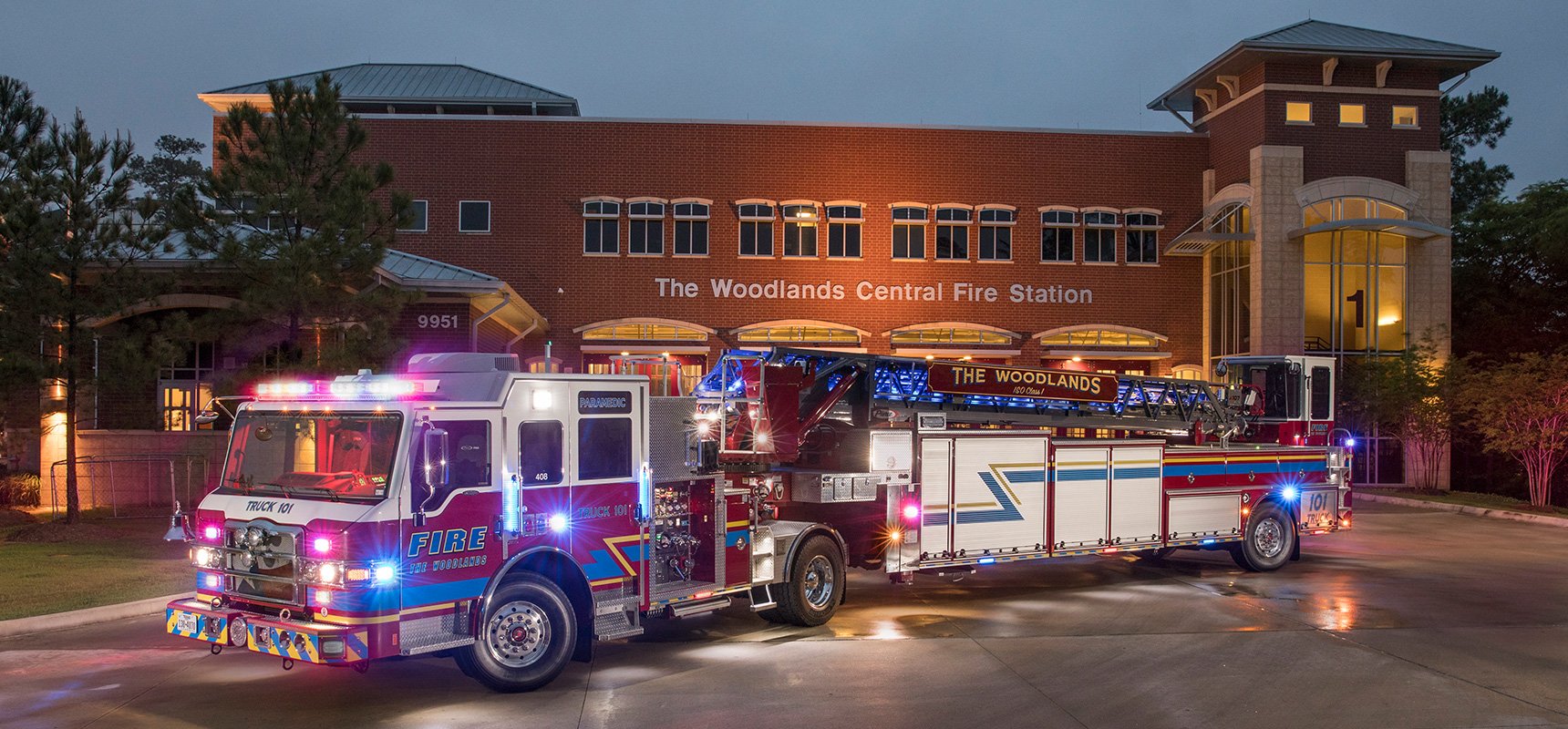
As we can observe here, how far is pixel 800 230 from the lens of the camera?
106 feet

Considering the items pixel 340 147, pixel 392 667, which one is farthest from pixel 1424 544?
pixel 340 147

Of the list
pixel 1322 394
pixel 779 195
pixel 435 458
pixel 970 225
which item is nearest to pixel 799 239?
pixel 779 195

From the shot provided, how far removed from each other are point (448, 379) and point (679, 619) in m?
4.51

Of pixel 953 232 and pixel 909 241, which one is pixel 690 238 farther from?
pixel 953 232

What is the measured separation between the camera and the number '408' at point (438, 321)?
925 inches

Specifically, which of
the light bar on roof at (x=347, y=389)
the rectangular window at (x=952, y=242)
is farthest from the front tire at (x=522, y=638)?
the rectangular window at (x=952, y=242)

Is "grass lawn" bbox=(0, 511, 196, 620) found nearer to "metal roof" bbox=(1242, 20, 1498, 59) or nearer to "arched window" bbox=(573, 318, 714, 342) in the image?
"arched window" bbox=(573, 318, 714, 342)

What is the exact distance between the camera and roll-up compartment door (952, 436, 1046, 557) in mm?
13219

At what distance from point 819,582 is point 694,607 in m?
1.80

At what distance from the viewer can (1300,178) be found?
31.8 m

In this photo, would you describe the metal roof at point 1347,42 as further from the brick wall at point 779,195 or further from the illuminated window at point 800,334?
the illuminated window at point 800,334

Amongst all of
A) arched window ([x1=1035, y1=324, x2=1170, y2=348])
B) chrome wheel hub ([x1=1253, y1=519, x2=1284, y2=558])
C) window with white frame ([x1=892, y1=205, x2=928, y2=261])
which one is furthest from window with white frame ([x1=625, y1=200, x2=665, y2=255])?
chrome wheel hub ([x1=1253, y1=519, x2=1284, y2=558])

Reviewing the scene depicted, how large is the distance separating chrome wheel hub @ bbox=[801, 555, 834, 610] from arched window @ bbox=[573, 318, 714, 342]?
2024 centimetres

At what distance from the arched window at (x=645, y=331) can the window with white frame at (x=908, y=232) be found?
5.67 metres
